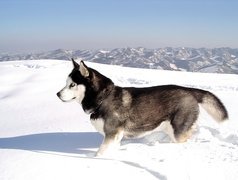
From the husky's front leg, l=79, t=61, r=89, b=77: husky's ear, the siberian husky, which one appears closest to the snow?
the husky's front leg

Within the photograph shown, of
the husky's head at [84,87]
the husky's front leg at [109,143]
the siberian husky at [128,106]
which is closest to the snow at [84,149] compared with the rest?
the husky's front leg at [109,143]

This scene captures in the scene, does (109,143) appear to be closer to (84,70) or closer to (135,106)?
(135,106)

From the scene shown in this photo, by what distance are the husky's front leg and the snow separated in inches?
6.8

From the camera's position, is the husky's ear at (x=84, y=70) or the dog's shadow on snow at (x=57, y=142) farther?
the dog's shadow on snow at (x=57, y=142)

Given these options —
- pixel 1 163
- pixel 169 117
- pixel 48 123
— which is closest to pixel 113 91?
pixel 169 117

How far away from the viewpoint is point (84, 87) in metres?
7.62

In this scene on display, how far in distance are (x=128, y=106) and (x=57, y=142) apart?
6.74 ft

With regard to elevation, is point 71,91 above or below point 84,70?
below

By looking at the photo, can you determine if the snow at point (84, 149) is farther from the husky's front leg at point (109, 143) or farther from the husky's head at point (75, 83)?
the husky's head at point (75, 83)

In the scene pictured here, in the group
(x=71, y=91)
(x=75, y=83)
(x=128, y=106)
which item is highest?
(x=75, y=83)

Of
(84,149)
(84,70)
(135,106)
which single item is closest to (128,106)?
(135,106)

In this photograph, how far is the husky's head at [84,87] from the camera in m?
7.54

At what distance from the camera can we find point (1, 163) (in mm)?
5781

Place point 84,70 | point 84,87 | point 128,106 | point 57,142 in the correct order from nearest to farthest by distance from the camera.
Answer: point 84,70 → point 84,87 → point 128,106 → point 57,142
